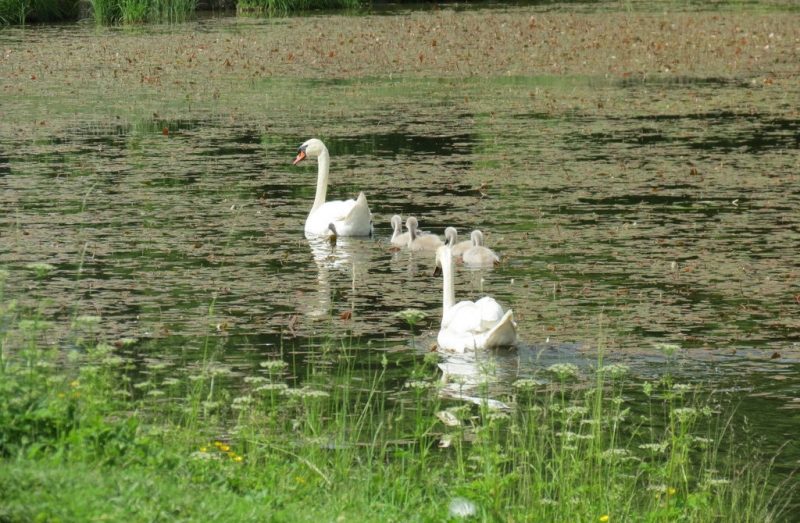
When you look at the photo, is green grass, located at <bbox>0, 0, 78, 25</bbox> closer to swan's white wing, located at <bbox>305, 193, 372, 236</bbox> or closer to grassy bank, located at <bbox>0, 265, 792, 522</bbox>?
swan's white wing, located at <bbox>305, 193, 372, 236</bbox>

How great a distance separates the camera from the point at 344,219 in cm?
1080

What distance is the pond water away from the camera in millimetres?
7730

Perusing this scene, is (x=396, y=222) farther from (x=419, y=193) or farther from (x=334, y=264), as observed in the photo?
(x=419, y=193)

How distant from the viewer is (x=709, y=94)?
18.3m

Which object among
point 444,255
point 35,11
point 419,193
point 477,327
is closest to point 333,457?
point 477,327

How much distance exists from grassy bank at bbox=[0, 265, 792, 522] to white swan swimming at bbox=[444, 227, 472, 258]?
3027mm

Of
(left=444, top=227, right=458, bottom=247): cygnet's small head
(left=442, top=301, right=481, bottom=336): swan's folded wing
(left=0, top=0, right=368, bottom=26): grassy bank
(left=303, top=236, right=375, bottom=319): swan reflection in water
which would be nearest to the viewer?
(left=442, top=301, right=481, bottom=336): swan's folded wing

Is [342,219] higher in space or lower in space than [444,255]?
→ lower

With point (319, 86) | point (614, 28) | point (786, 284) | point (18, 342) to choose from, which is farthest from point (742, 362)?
point (614, 28)

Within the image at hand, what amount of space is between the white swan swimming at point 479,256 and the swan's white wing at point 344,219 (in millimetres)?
1366

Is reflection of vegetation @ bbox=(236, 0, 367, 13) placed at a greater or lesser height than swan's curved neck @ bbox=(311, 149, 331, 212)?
greater

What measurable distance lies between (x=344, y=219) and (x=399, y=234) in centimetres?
53

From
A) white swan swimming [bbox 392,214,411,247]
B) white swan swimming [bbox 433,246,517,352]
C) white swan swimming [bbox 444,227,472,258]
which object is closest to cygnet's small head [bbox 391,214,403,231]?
white swan swimming [bbox 392,214,411,247]

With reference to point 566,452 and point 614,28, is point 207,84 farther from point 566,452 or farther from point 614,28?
point 566,452
